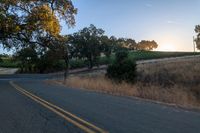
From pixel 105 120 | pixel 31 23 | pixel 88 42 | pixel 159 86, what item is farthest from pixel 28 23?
pixel 88 42

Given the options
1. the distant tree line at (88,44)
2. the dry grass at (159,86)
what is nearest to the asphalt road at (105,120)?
the dry grass at (159,86)

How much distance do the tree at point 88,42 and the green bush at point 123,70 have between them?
52.2 m

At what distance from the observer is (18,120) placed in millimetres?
10930

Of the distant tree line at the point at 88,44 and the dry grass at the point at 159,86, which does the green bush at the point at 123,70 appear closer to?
the dry grass at the point at 159,86

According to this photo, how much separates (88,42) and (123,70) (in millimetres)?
54110

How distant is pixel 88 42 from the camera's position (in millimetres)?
90125

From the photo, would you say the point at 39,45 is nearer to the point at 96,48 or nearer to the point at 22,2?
the point at 22,2

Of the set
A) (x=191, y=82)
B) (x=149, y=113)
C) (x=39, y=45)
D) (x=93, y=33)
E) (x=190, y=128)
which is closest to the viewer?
(x=190, y=128)

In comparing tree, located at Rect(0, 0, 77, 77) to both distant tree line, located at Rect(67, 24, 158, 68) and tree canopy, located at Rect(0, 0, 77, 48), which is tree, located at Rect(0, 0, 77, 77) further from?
distant tree line, located at Rect(67, 24, 158, 68)

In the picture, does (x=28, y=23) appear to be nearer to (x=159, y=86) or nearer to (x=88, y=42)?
(x=159, y=86)

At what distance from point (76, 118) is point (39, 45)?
1275 inches

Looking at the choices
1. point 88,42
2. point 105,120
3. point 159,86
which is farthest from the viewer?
point 88,42

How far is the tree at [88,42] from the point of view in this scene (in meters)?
90.2

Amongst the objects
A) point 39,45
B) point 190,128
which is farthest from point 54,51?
point 190,128
